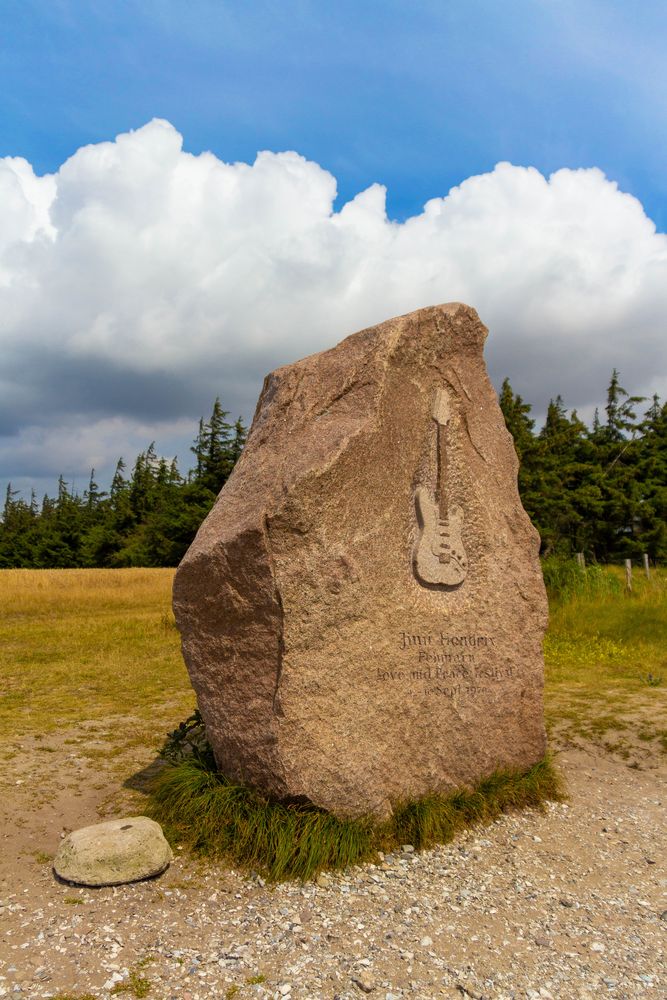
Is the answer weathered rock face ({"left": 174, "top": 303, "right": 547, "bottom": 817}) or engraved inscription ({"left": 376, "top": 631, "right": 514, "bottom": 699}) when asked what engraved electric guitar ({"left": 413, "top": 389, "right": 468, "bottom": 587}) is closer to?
weathered rock face ({"left": 174, "top": 303, "right": 547, "bottom": 817})

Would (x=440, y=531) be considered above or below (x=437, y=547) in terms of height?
above

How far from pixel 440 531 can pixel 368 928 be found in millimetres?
2685

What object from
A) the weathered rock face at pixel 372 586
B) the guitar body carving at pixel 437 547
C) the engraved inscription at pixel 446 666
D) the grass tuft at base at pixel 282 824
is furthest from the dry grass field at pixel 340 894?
the guitar body carving at pixel 437 547

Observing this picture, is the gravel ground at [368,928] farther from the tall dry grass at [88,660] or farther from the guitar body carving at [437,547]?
the tall dry grass at [88,660]

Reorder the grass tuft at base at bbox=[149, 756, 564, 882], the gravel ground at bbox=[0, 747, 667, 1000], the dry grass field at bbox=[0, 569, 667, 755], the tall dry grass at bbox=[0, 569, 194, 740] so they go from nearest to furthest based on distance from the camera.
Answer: the gravel ground at bbox=[0, 747, 667, 1000]
the grass tuft at base at bbox=[149, 756, 564, 882]
the dry grass field at bbox=[0, 569, 667, 755]
the tall dry grass at bbox=[0, 569, 194, 740]

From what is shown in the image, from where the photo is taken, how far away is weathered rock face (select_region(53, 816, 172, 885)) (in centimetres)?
435

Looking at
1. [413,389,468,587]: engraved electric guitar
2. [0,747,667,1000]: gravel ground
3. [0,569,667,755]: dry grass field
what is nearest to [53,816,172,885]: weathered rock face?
[0,747,667,1000]: gravel ground

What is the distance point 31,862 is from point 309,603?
8.17ft

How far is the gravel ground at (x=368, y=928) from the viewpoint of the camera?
11.5 feet

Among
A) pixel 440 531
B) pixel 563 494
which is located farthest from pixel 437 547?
pixel 563 494

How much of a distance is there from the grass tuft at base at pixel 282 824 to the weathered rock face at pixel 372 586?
0.45 ft

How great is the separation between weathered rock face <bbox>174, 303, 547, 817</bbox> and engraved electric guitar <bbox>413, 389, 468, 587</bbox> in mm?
13

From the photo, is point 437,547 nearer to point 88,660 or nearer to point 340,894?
point 340,894

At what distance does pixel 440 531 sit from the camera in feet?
18.0
